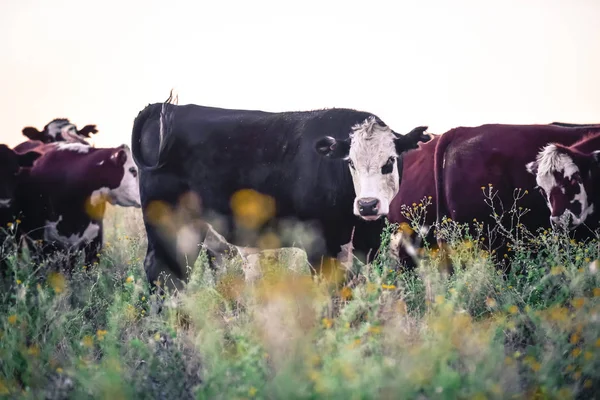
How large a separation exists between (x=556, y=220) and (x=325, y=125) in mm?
2377

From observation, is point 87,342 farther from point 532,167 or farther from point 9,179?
point 532,167

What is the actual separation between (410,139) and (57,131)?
6.93 meters

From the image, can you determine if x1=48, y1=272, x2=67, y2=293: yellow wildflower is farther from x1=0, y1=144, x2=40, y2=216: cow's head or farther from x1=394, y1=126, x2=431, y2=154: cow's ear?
x1=394, y1=126, x2=431, y2=154: cow's ear

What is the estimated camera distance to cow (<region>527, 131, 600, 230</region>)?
272 inches

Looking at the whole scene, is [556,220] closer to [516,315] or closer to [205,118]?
[516,315]

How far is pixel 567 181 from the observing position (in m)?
7.00

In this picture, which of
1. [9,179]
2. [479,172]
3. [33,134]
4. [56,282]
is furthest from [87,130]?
[479,172]

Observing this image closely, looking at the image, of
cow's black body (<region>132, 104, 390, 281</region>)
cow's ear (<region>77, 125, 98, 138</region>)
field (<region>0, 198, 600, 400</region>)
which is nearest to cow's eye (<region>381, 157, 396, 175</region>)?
cow's black body (<region>132, 104, 390, 281</region>)

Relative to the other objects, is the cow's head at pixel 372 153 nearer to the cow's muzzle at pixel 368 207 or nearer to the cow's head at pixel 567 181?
the cow's muzzle at pixel 368 207

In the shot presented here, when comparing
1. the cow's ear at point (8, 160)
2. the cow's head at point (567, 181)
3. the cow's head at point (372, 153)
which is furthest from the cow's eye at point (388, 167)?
the cow's ear at point (8, 160)

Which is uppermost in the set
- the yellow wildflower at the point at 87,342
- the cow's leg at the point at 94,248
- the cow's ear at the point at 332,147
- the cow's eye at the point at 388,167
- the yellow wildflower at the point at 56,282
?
the cow's ear at the point at 332,147

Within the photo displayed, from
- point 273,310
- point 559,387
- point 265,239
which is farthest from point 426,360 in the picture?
point 265,239

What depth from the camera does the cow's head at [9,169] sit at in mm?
7605

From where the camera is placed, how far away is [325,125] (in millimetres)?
6418
